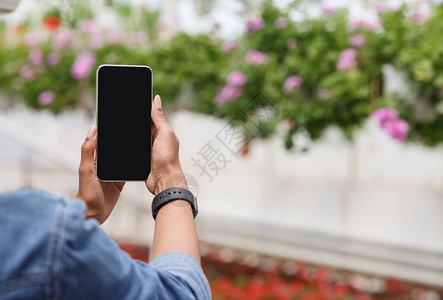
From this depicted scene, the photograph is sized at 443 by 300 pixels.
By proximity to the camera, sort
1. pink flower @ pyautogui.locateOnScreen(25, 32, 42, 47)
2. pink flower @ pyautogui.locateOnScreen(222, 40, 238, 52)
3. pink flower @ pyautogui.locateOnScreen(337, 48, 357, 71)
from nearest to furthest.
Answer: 1. pink flower @ pyautogui.locateOnScreen(337, 48, 357, 71)
2. pink flower @ pyautogui.locateOnScreen(222, 40, 238, 52)
3. pink flower @ pyautogui.locateOnScreen(25, 32, 42, 47)

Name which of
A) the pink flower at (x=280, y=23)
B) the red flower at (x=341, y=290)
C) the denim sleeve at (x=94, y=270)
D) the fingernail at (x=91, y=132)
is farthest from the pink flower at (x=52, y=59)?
the denim sleeve at (x=94, y=270)

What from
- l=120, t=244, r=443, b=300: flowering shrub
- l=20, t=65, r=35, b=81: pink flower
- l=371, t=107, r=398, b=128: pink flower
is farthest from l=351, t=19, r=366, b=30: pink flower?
l=20, t=65, r=35, b=81: pink flower

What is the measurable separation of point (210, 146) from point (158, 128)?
73 millimetres

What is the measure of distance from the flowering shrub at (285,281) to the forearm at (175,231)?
83.7 inches

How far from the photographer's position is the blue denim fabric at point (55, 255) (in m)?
0.40

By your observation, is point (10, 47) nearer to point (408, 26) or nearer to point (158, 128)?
point (408, 26)

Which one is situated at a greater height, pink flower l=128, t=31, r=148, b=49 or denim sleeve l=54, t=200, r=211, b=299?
pink flower l=128, t=31, r=148, b=49

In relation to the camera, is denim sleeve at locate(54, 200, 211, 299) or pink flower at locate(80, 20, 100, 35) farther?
pink flower at locate(80, 20, 100, 35)

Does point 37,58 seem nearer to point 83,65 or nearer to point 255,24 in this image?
point 83,65

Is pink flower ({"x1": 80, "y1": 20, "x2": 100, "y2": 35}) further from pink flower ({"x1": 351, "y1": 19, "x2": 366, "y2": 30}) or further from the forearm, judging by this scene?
the forearm

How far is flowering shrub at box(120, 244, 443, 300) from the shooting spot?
2.69 metres

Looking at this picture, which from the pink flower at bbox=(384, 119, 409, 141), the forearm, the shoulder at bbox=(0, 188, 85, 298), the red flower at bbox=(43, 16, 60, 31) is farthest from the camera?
the red flower at bbox=(43, 16, 60, 31)

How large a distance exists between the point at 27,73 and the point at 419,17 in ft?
6.74

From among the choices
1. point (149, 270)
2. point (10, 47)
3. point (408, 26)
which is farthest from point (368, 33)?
point (10, 47)
